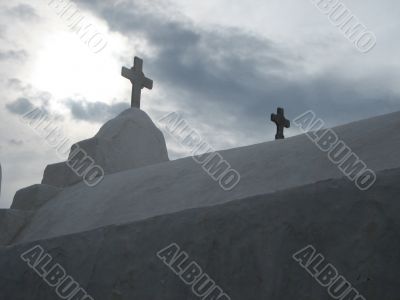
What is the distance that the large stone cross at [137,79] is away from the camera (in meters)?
10.7

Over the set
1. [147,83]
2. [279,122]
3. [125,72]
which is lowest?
[125,72]

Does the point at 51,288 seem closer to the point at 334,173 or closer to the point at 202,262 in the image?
the point at 202,262

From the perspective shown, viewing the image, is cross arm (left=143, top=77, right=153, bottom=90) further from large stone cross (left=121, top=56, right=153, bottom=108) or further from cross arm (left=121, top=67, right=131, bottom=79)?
cross arm (left=121, top=67, right=131, bottom=79)

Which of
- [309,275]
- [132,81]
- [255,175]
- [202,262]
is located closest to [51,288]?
[202,262]

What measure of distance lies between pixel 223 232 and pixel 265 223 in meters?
0.36

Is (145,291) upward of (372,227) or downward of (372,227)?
downward

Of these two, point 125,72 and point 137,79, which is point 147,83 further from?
point 125,72

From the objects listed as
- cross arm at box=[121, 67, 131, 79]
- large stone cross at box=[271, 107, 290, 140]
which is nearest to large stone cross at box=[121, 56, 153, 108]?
cross arm at box=[121, 67, 131, 79]

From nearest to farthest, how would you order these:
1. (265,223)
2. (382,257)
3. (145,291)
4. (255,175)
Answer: (382,257) < (265,223) < (145,291) < (255,175)

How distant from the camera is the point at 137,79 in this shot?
1070cm

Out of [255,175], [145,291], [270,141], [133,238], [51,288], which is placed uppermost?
[270,141]

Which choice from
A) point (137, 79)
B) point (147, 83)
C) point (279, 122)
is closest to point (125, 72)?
point (137, 79)

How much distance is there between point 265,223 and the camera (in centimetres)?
433

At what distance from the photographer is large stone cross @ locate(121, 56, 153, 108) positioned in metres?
10.7
